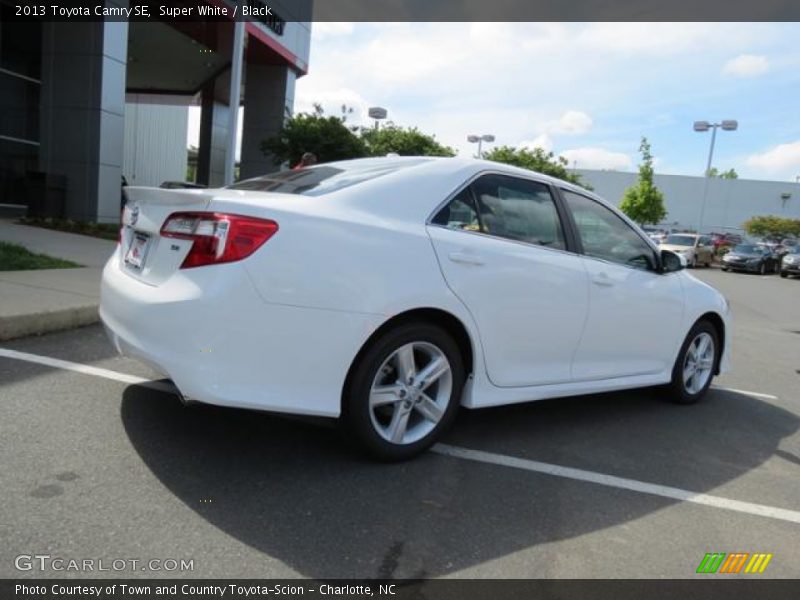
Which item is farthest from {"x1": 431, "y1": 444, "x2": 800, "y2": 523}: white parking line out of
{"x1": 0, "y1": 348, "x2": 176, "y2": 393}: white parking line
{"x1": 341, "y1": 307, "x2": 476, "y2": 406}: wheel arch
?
{"x1": 0, "y1": 348, "x2": 176, "y2": 393}: white parking line

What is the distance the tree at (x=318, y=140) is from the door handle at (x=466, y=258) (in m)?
16.8

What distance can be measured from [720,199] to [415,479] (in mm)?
88626

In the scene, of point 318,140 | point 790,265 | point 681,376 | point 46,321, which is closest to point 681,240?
point 790,265

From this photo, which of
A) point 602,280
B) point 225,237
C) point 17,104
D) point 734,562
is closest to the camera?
point 734,562

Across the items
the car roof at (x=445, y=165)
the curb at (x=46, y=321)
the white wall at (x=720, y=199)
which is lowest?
the curb at (x=46, y=321)

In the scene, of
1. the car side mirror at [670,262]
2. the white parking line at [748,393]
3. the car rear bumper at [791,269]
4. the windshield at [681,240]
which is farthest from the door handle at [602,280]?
the car rear bumper at [791,269]

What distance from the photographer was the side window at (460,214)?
3.69m

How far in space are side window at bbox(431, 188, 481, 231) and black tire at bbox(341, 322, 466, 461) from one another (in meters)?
0.60

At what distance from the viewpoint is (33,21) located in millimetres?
18812

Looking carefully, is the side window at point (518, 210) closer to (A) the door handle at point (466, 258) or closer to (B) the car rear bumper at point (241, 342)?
(A) the door handle at point (466, 258)

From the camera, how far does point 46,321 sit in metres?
5.50

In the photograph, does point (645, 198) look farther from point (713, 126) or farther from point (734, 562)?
point (734, 562)

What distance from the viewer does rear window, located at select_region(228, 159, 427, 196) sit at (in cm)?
362

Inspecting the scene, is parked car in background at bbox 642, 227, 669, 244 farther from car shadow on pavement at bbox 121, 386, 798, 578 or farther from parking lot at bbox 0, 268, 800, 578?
parking lot at bbox 0, 268, 800, 578
